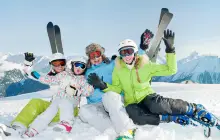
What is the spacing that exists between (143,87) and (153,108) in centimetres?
41

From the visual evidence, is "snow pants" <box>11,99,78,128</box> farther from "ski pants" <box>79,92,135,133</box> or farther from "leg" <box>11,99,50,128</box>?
"ski pants" <box>79,92,135,133</box>

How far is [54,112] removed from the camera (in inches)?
169

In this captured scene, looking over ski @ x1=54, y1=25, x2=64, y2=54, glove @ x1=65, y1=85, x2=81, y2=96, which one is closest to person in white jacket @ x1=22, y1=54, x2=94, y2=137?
glove @ x1=65, y1=85, x2=81, y2=96

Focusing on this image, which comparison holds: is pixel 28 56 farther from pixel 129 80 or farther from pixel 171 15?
pixel 171 15

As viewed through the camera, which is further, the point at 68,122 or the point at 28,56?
the point at 28,56

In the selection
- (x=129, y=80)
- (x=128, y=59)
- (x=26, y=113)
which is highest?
(x=128, y=59)

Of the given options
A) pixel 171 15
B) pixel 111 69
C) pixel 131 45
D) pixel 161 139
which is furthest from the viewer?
pixel 171 15

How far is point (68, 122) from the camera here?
13.3 ft

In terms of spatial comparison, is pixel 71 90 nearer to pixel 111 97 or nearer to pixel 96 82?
pixel 96 82

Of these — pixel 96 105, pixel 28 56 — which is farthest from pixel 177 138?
pixel 28 56

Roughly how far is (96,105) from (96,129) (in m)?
0.47

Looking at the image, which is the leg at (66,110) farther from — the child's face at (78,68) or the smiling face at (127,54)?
the smiling face at (127,54)

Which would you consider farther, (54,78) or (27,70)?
(27,70)

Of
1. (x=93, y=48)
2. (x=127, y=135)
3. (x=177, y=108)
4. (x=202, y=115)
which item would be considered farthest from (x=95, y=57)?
(x=202, y=115)
